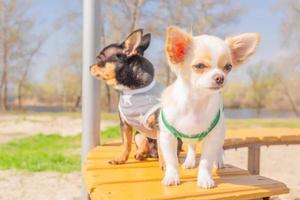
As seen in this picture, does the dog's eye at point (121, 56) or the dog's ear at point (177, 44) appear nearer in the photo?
the dog's ear at point (177, 44)

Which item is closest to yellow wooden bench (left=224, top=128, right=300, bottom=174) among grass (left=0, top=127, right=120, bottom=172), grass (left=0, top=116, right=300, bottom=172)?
grass (left=0, top=116, right=300, bottom=172)

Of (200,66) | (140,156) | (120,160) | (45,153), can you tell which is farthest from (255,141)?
(45,153)

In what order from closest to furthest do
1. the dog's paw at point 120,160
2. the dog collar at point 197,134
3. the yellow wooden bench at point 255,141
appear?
the dog collar at point 197,134, the dog's paw at point 120,160, the yellow wooden bench at point 255,141

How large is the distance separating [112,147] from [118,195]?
3.66 feet

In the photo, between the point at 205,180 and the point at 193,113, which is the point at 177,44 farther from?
the point at 205,180

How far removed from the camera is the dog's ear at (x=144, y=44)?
190cm

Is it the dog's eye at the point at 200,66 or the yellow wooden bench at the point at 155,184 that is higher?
the dog's eye at the point at 200,66

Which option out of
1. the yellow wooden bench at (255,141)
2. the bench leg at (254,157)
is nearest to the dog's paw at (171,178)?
the yellow wooden bench at (255,141)

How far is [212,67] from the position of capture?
4.27 feet

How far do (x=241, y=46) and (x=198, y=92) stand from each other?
24 centimetres

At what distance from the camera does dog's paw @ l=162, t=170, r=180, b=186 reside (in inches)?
60.6

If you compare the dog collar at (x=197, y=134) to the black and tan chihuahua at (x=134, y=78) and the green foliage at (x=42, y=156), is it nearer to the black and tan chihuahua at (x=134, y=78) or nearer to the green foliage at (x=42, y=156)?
the black and tan chihuahua at (x=134, y=78)

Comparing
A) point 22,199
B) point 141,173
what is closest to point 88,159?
point 141,173

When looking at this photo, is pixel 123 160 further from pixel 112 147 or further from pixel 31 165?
pixel 31 165
